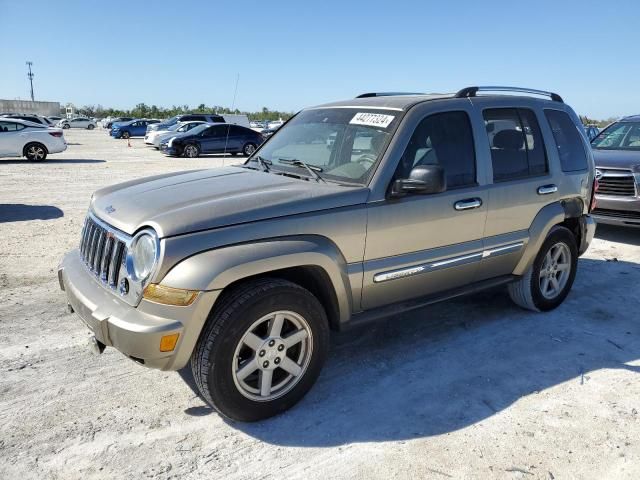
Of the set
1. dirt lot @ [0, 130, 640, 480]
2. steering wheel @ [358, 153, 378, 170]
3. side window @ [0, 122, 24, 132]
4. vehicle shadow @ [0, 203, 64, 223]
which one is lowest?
vehicle shadow @ [0, 203, 64, 223]

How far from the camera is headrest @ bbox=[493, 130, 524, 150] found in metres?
4.28

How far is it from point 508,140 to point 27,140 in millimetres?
17893

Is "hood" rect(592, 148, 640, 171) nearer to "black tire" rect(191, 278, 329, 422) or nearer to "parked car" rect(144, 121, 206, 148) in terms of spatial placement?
"black tire" rect(191, 278, 329, 422)

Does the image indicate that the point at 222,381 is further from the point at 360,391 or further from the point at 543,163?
the point at 543,163

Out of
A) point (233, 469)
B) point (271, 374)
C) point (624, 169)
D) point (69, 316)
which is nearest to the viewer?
point (233, 469)

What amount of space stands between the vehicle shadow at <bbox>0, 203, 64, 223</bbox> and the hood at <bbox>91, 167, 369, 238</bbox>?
219 inches

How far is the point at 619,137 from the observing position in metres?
8.77

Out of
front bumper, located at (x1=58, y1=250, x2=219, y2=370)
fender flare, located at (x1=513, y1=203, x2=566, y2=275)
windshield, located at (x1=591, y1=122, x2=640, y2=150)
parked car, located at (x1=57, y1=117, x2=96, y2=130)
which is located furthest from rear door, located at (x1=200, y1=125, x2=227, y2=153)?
parked car, located at (x1=57, y1=117, x2=96, y2=130)

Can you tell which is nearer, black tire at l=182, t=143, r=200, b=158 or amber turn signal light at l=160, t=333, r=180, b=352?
amber turn signal light at l=160, t=333, r=180, b=352

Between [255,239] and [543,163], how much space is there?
9.57 ft

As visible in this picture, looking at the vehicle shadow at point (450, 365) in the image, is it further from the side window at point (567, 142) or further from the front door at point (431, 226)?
the side window at point (567, 142)

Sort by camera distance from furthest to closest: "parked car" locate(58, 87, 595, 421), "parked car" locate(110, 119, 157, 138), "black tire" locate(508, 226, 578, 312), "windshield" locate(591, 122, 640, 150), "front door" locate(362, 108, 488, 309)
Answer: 1. "parked car" locate(110, 119, 157, 138)
2. "windshield" locate(591, 122, 640, 150)
3. "black tire" locate(508, 226, 578, 312)
4. "front door" locate(362, 108, 488, 309)
5. "parked car" locate(58, 87, 595, 421)

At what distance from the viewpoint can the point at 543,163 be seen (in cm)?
463

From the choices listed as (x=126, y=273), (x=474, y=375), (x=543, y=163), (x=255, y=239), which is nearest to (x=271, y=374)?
(x=255, y=239)
